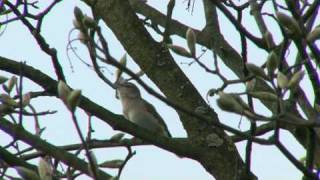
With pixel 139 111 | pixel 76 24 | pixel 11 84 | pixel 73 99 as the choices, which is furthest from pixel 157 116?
pixel 73 99

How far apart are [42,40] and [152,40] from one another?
148cm

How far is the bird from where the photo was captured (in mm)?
7055

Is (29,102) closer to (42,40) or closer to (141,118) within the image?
(42,40)

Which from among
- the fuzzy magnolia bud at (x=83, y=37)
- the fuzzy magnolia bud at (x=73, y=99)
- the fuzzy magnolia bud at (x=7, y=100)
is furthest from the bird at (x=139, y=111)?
the fuzzy magnolia bud at (x=73, y=99)

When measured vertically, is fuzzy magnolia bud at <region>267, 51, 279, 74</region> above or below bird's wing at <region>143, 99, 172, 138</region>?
below

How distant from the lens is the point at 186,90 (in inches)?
193

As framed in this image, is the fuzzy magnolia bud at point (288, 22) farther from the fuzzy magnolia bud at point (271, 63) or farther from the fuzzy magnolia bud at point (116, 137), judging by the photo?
the fuzzy magnolia bud at point (116, 137)

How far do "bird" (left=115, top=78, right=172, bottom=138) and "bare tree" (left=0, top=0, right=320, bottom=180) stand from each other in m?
→ 1.20

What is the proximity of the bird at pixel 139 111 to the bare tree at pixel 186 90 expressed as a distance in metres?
1.20

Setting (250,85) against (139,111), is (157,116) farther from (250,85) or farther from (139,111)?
(250,85)

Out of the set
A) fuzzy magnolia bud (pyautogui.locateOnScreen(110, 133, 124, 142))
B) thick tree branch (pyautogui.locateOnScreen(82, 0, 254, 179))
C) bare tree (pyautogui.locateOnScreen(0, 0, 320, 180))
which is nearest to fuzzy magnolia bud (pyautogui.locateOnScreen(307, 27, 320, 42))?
bare tree (pyautogui.locateOnScreen(0, 0, 320, 180))

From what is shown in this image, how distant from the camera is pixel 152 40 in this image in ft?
16.6

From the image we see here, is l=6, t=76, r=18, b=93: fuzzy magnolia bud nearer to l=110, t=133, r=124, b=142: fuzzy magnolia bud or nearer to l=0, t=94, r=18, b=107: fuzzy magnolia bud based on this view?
l=0, t=94, r=18, b=107: fuzzy magnolia bud

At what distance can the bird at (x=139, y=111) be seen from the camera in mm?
7055
